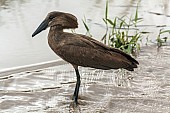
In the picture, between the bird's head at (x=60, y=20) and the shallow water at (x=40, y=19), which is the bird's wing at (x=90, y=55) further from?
the shallow water at (x=40, y=19)

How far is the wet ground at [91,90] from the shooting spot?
4.13 meters

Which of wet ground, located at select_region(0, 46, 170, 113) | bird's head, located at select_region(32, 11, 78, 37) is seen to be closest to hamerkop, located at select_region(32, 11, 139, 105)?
bird's head, located at select_region(32, 11, 78, 37)

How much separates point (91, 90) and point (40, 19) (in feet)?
7.26

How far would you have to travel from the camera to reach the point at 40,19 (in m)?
6.55

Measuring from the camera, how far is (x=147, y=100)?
14.3 feet

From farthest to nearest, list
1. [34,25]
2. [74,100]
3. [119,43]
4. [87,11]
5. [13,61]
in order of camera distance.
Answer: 1. [87,11]
2. [34,25]
3. [119,43]
4. [13,61]
5. [74,100]

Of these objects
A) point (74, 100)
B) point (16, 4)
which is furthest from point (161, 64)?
point (16, 4)

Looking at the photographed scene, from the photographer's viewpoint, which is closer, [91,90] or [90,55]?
[90,55]

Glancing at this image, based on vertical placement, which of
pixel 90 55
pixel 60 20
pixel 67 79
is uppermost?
pixel 60 20

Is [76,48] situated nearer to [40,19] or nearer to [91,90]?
[91,90]

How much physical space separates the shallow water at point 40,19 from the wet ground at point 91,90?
1.30ft

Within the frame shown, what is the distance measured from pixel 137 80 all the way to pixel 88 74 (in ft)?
1.66

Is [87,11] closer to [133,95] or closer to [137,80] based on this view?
[137,80]

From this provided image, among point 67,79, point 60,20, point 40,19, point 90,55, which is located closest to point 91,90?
point 67,79
